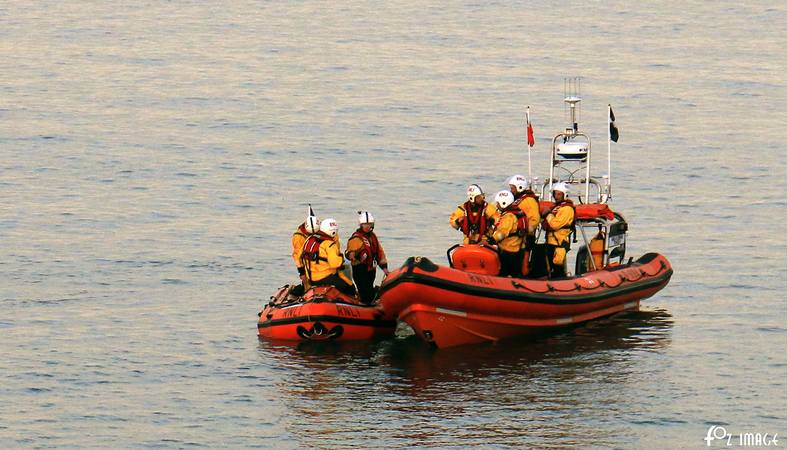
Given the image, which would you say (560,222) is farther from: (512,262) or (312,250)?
(312,250)

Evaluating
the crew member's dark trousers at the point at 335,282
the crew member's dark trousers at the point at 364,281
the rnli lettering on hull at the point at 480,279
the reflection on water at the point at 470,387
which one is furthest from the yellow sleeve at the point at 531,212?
the crew member's dark trousers at the point at 335,282

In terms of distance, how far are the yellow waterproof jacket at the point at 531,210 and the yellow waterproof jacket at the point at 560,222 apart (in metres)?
0.24

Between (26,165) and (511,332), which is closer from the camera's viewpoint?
(511,332)

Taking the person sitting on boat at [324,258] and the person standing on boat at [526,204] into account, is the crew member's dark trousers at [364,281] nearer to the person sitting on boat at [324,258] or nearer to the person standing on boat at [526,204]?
the person sitting on boat at [324,258]

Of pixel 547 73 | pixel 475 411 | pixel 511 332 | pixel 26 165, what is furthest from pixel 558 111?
pixel 475 411

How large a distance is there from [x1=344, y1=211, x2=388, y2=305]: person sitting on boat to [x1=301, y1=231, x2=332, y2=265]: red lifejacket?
514mm

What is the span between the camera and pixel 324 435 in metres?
17.4

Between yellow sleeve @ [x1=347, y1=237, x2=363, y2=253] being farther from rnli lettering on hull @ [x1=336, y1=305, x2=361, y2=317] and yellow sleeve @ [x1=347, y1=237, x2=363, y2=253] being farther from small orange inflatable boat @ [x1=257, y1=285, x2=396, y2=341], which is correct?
rnli lettering on hull @ [x1=336, y1=305, x2=361, y2=317]

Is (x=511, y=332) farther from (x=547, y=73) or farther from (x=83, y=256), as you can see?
(x=547, y=73)

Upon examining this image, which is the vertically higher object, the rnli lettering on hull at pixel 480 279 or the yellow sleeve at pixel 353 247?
the yellow sleeve at pixel 353 247

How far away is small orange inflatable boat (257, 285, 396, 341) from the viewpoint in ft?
67.7

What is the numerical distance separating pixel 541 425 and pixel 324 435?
8.19 feet

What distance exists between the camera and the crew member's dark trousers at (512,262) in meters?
21.2

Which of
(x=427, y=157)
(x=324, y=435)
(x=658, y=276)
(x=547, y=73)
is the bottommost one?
(x=324, y=435)
